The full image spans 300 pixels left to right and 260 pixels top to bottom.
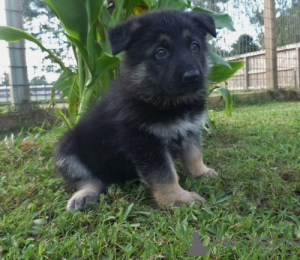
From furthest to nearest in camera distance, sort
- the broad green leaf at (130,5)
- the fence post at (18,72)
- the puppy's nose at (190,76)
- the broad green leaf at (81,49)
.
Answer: the fence post at (18,72) → the broad green leaf at (130,5) → the broad green leaf at (81,49) → the puppy's nose at (190,76)

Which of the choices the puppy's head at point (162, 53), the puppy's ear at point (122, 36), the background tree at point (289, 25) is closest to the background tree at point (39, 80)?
the puppy's head at point (162, 53)

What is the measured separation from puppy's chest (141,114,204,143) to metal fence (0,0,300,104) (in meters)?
3.79

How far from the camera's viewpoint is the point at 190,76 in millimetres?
2594

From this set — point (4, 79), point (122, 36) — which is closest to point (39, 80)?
point (4, 79)

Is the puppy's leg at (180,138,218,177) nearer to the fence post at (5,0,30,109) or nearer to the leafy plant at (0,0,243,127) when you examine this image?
the leafy plant at (0,0,243,127)

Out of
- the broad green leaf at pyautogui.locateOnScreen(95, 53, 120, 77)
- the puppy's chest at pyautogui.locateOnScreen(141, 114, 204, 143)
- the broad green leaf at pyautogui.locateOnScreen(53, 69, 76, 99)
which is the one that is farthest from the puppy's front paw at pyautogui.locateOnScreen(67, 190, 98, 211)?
the broad green leaf at pyautogui.locateOnScreen(53, 69, 76, 99)

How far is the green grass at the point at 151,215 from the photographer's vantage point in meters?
1.94

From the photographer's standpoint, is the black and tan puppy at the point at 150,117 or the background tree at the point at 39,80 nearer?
the black and tan puppy at the point at 150,117

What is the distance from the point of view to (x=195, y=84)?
2.66 m

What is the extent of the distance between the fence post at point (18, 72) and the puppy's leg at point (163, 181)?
4417mm

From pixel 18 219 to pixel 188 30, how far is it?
1.89 metres

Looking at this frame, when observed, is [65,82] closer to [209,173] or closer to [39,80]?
[39,80]

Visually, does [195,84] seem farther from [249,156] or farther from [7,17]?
[7,17]

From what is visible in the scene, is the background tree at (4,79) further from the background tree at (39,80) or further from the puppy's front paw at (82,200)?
the puppy's front paw at (82,200)
